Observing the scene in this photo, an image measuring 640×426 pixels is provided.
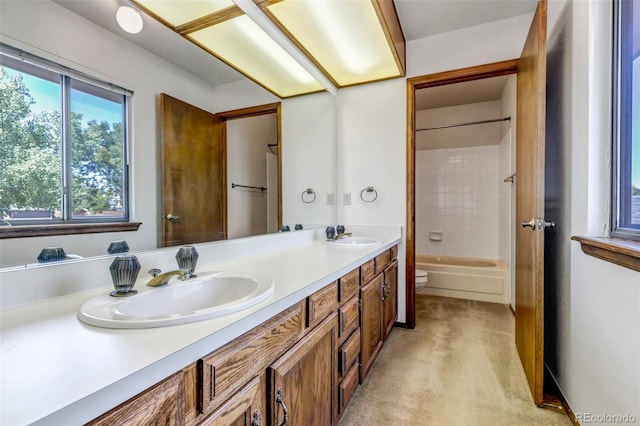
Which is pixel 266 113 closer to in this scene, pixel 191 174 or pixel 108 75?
pixel 191 174

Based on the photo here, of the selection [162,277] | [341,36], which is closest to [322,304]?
[162,277]

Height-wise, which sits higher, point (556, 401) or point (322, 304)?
point (322, 304)

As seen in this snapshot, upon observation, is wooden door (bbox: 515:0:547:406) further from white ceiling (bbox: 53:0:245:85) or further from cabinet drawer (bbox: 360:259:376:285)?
white ceiling (bbox: 53:0:245:85)

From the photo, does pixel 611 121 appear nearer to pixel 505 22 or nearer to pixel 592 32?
pixel 592 32

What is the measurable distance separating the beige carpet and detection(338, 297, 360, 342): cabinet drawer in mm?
434

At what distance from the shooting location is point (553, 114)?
164 centimetres

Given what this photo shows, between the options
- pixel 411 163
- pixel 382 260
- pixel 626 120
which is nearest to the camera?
pixel 626 120

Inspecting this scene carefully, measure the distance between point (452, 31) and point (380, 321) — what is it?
2.19 m

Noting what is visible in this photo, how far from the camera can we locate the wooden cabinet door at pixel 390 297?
76.4 inches

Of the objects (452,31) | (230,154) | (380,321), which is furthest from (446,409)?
(452,31)

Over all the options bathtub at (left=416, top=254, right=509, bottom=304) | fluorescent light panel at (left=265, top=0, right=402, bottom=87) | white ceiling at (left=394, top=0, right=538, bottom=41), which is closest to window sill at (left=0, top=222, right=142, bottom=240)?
fluorescent light panel at (left=265, top=0, right=402, bottom=87)

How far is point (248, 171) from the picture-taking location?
5.01 feet

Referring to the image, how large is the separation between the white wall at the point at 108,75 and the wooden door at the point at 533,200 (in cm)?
163

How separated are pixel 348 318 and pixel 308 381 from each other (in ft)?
1.34
